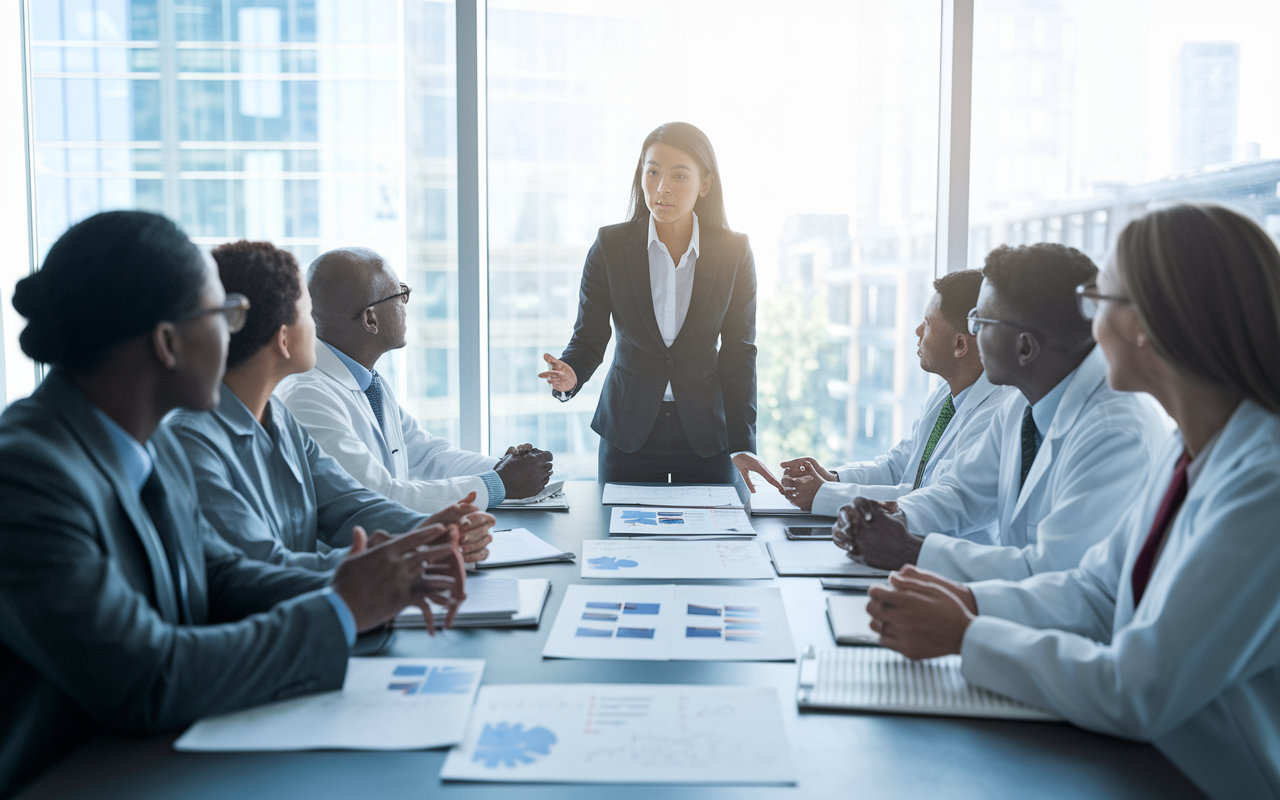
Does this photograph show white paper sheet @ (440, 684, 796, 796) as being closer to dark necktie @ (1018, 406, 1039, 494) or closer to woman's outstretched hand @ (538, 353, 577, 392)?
dark necktie @ (1018, 406, 1039, 494)

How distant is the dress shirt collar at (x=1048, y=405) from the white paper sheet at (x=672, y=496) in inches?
31.1

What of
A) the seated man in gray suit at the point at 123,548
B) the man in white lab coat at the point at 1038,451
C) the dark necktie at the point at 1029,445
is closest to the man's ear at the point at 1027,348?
the man in white lab coat at the point at 1038,451

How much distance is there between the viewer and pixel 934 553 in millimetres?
1697

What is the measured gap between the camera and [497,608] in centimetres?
146

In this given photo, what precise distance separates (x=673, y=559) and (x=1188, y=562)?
0.98 m

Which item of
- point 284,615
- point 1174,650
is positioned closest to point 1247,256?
point 1174,650

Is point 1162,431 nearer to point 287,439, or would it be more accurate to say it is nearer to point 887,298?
point 287,439

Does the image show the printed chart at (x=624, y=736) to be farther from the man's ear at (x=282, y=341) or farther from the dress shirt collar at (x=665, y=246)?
the dress shirt collar at (x=665, y=246)

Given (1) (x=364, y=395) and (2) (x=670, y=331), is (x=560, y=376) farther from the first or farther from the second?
(1) (x=364, y=395)

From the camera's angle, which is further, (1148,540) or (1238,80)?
(1238,80)

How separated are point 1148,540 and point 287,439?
5.23 feet

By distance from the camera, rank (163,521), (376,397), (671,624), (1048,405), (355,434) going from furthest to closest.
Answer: (376,397)
(355,434)
(1048,405)
(671,624)
(163,521)

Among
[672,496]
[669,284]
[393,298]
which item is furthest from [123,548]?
[669,284]

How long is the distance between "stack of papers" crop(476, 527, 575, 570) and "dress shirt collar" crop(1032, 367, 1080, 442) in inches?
41.8
